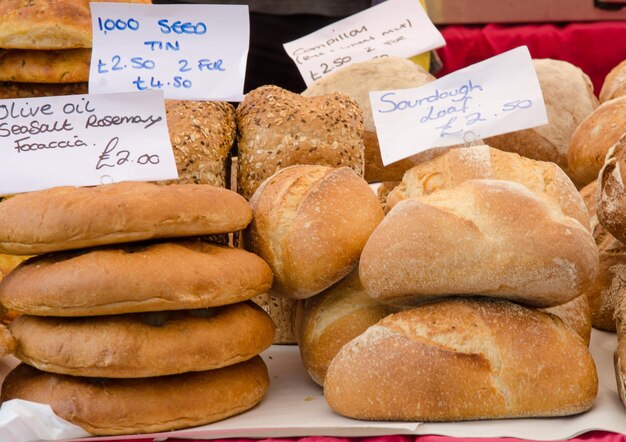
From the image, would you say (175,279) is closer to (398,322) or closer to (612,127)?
(398,322)

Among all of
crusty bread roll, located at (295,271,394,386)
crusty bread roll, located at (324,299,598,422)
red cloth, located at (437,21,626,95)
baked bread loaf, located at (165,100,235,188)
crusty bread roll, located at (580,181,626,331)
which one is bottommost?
red cloth, located at (437,21,626,95)

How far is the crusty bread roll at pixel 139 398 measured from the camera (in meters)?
1.26

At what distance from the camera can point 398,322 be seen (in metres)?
1.27

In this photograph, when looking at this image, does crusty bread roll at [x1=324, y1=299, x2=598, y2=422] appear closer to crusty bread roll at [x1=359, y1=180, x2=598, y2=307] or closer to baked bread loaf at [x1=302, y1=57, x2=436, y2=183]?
crusty bread roll at [x1=359, y1=180, x2=598, y2=307]

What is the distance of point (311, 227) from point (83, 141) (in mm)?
462

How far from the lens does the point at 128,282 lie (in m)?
1.20

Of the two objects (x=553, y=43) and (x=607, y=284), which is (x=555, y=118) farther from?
(x=553, y=43)

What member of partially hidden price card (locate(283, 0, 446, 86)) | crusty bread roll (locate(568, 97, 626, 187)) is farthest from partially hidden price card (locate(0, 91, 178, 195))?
crusty bread roll (locate(568, 97, 626, 187))

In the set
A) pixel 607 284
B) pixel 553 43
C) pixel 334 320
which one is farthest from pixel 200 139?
pixel 553 43

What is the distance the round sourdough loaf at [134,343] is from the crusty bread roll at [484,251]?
24 cm

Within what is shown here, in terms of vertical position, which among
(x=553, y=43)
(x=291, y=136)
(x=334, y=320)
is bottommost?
(x=553, y=43)

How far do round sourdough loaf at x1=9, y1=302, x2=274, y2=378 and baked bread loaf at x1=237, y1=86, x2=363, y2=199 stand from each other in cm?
40

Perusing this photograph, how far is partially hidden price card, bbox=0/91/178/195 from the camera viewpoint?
1494 millimetres

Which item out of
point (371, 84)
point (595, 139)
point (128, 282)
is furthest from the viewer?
point (371, 84)
